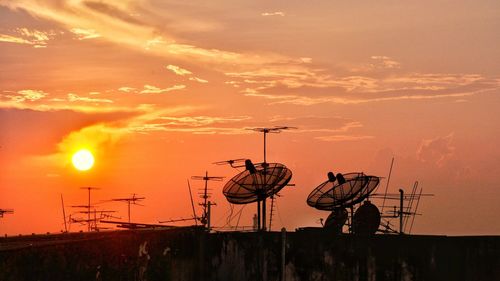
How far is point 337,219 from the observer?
48250mm

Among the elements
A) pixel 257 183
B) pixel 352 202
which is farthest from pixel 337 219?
pixel 257 183

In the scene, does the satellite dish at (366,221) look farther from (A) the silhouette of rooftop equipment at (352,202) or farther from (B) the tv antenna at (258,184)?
(B) the tv antenna at (258,184)

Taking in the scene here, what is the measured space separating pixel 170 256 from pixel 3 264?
11.0 m

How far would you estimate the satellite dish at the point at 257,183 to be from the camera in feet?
153

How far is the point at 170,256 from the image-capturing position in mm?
40219

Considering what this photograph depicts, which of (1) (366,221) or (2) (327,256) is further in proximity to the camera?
(1) (366,221)

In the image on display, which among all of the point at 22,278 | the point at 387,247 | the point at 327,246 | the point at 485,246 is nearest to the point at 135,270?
the point at 22,278

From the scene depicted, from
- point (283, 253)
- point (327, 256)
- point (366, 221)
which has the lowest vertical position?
point (327, 256)

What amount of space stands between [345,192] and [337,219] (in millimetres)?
2189

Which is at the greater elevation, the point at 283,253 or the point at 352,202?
the point at 352,202

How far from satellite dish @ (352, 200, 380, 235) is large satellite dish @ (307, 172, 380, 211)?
1.06 meters

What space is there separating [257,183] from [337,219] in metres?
5.47

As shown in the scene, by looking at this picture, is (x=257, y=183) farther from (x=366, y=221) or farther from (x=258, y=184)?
(x=366, y=221)

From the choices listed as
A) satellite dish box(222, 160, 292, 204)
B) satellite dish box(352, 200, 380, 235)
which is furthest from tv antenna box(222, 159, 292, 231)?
satellite dish box(352, 200, 380, 235)
